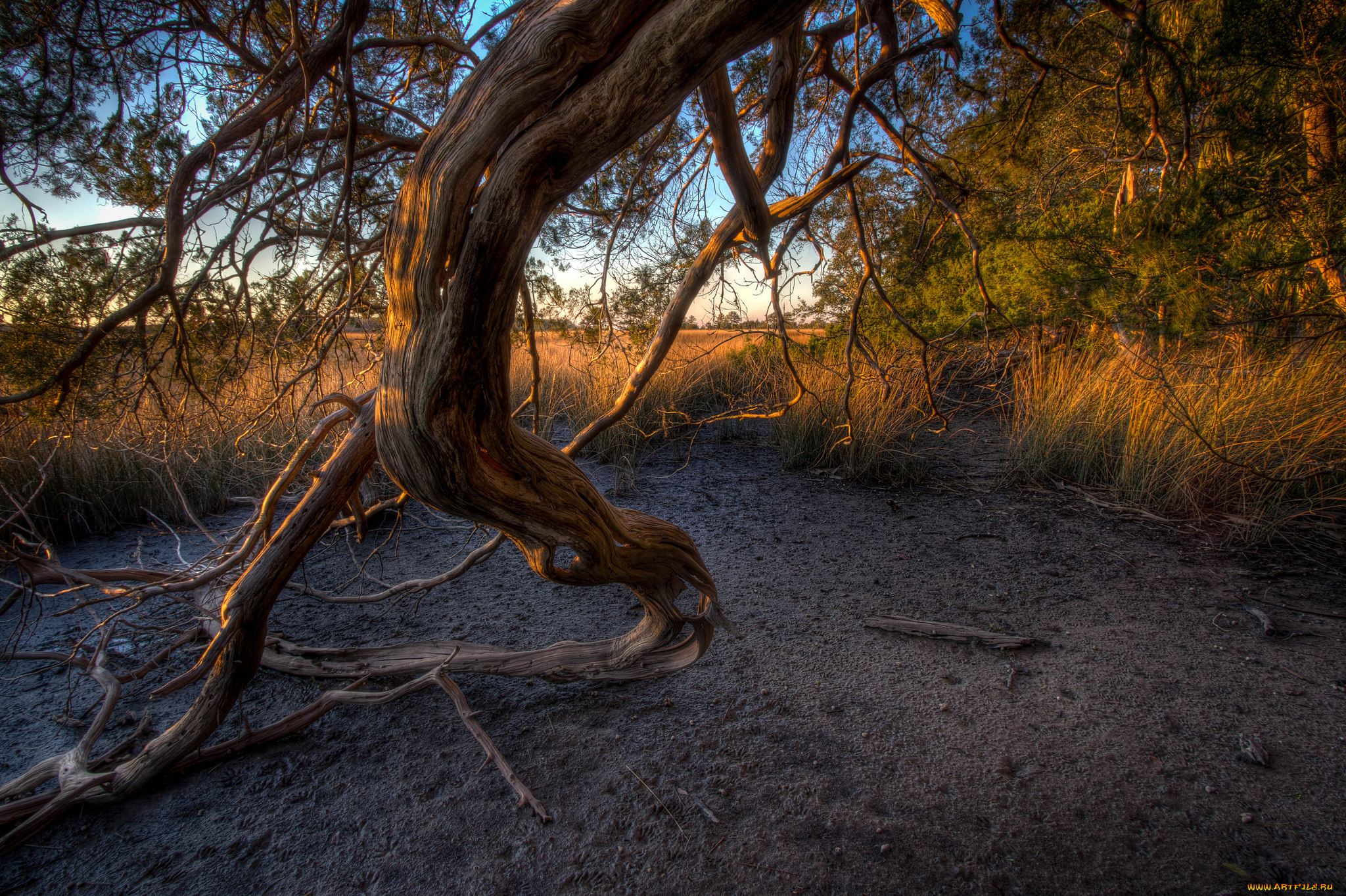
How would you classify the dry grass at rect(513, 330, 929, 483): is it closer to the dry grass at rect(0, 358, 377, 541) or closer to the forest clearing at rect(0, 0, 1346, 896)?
the forest clearing at rect(0, 0, 1346, 896)

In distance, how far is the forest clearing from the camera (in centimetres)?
109

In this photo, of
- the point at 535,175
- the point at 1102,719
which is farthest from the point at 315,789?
the point at 1102,719

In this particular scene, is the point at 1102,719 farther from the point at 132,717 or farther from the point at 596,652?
the point at 132,717

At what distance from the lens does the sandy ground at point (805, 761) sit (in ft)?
3.76

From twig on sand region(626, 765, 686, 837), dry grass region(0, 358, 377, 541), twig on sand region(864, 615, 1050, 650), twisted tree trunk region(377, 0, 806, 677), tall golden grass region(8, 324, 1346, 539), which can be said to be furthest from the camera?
dry grass region(0, 358, 377, 541)

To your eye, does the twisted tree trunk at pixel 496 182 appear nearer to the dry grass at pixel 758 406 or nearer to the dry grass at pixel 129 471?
the dry grass at pixel 758 406

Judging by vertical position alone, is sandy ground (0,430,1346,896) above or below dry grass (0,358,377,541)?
below

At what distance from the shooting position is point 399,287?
95 centimetres

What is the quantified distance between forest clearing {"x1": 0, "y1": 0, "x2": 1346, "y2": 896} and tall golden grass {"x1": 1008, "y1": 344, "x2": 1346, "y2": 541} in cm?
4

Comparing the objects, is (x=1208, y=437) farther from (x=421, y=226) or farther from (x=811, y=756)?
(x=421, y=226)

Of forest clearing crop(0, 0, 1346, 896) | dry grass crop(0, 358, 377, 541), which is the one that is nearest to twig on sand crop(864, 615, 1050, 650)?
forest clearing crop(0, 0, 1346, 896)

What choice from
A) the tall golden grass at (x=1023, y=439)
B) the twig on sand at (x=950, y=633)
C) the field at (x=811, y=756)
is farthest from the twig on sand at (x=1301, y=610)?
the twig on sand at (x=950, y=633)

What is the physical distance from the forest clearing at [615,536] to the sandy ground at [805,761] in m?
0.01

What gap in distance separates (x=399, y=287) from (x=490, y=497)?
0.44 meters
